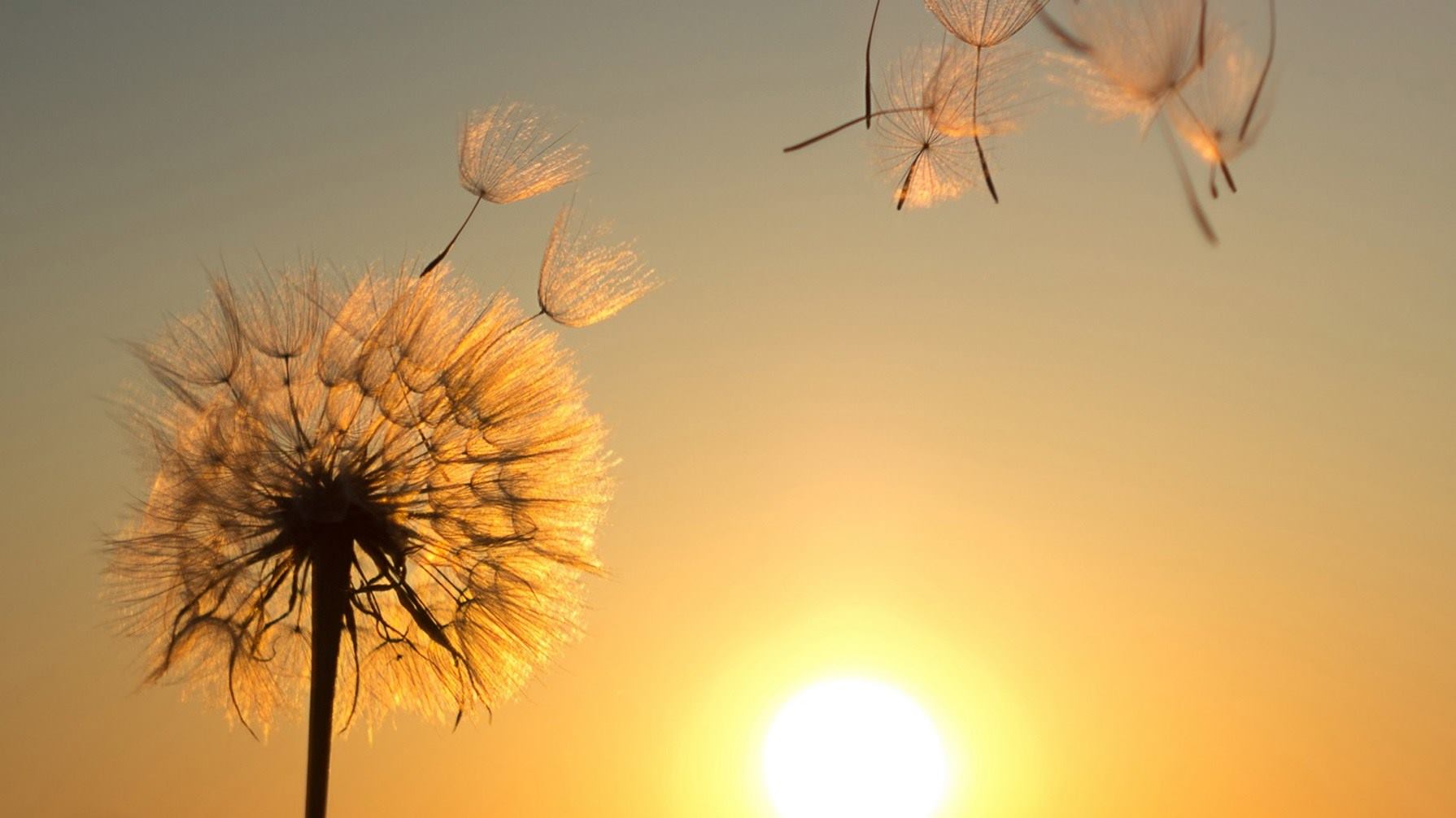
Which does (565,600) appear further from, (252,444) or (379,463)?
(252,444)

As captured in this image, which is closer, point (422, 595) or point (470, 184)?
point (470, 184)

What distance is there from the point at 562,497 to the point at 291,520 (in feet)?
8.00

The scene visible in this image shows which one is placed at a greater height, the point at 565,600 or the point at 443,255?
the point at 443,255

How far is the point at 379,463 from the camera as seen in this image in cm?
1564

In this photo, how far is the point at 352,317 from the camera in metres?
16.0

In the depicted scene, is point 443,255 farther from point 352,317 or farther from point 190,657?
point 190,657

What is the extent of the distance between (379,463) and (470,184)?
2.61 metres

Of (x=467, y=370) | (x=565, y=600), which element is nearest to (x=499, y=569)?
(x=565, y=600)

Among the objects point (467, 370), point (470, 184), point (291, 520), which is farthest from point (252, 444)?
point (470, 184)

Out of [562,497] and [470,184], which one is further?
[562,497]

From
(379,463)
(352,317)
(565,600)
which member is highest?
(352,317)

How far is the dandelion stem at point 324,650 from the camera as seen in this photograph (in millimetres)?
15555

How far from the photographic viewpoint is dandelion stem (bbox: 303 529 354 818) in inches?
612

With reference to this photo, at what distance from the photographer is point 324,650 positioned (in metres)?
15.7
